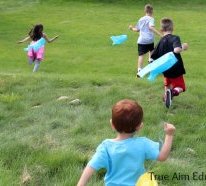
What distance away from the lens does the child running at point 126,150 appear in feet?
12.6

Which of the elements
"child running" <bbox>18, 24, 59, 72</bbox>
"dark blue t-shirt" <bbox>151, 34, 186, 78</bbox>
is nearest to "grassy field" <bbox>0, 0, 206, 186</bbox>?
"dark blue t-shirt" <bbox>151, 34, 186, 78</bbox>

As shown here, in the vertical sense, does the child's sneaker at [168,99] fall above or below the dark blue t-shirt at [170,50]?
below

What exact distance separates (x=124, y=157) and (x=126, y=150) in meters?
0.05

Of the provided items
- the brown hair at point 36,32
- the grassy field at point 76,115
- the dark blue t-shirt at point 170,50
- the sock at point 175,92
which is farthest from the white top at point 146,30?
the sock at point 175,92

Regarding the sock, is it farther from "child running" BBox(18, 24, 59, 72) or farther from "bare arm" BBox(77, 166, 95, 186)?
"child running" BBox(18, 24, 59, 72)

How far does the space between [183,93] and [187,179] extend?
365 cm

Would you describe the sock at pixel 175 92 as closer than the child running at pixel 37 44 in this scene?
Yes

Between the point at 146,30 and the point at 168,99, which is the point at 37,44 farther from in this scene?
the point at 168,99

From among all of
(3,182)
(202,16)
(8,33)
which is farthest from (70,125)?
(202,16)

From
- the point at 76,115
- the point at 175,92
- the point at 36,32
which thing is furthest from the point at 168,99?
the point at 36,32

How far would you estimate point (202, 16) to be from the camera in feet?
92.2

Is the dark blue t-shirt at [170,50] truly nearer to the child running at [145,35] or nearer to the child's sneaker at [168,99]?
the child's sneaker at [168,99]

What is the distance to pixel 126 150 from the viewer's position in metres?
3.92

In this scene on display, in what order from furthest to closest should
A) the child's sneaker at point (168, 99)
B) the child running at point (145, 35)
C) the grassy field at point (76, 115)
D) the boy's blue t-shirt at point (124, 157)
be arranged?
the child running at point (145, 35) → the child's sneaker at point (168, 99) → the grassy field at point (76, 115) → the boy's blue t-shirt at point (124, 157)
